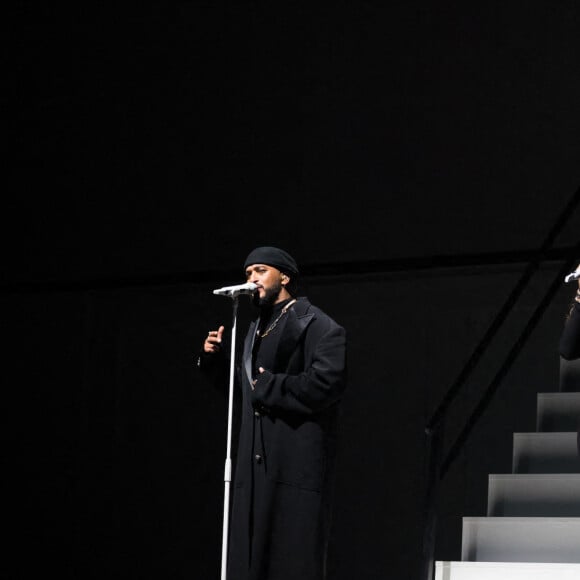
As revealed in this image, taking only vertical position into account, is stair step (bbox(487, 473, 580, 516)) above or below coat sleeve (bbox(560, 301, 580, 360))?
below

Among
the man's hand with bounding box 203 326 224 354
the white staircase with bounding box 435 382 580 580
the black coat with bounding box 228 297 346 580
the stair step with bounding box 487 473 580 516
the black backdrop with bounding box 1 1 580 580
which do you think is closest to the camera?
the black coat with bounding box 228 297 346 580

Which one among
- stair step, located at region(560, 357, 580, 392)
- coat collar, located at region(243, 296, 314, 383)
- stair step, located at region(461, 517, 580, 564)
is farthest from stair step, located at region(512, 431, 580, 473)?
coat collar, located at region(243, 296, 314, 383)

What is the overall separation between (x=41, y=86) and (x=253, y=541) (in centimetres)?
467

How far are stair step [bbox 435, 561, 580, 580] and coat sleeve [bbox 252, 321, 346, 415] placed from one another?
0.87 meters

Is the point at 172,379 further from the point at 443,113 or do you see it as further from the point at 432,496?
the point at 432,496

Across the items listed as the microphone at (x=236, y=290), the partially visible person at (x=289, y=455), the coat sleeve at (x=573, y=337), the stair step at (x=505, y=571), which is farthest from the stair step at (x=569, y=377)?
the microphone at (x=236, y=290)

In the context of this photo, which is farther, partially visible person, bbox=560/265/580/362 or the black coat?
partially visible person, bbox=560/265/580/362

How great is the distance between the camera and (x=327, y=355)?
426 centimetres

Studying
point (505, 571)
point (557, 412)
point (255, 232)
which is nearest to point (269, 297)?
point (505, 571)

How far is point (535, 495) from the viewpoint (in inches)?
196

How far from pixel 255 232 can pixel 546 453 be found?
9.15ft

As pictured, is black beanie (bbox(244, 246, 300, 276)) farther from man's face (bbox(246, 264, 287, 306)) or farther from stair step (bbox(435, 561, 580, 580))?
stair step (bbox(435, 561, 580, 580))

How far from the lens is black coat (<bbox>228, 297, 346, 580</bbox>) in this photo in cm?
413

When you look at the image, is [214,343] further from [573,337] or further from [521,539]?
[521,539]
